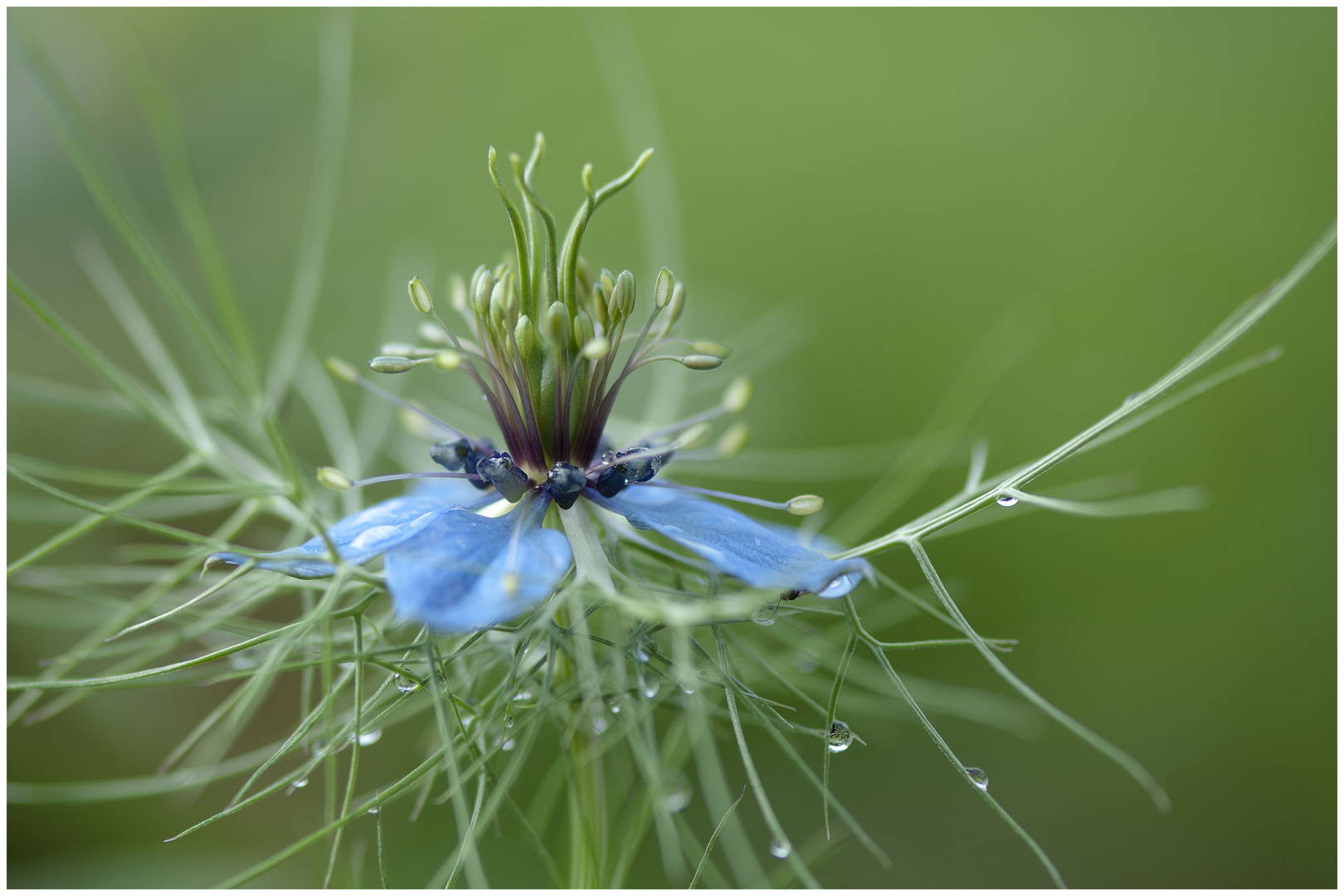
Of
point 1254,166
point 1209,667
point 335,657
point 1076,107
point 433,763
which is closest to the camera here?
point 335,657

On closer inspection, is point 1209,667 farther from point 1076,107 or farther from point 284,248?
point 284,248

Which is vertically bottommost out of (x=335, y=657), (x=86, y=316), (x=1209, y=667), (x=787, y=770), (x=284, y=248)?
(x=787, y=770)

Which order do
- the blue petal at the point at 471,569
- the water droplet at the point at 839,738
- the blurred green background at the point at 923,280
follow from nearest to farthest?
1. the blue petal at the point at 471,569
2. the water droplet at the point at 839,738
3. the blurred green background at the point at 923,280

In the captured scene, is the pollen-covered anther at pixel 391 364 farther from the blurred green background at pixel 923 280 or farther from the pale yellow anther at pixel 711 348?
the blurred green background at pixel 923 280

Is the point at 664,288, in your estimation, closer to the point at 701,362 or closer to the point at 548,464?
the point at 701,362

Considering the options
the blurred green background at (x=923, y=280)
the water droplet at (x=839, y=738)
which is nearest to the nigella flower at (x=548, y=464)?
Answer: the water droplet at (x=839, y=738)

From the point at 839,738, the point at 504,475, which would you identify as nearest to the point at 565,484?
the point at 504,475

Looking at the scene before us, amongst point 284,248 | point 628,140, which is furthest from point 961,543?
point 284,248
